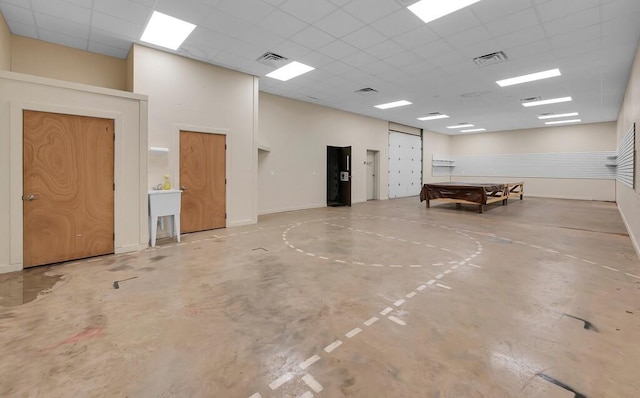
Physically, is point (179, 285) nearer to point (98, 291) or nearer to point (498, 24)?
point (98, 291)

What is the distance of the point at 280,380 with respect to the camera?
1.68 meters

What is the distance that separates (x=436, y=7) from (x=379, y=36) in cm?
104

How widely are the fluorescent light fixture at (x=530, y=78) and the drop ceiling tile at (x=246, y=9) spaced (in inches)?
232

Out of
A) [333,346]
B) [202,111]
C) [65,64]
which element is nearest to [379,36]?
[202,111]

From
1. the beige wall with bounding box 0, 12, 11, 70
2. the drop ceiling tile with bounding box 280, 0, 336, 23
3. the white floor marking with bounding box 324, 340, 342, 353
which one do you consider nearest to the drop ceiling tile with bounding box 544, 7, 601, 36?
the drop ceiling tile with bounding box 280, 0, 336, 23

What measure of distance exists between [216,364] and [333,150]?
9002 mm

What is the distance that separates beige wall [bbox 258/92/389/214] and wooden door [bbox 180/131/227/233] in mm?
2115

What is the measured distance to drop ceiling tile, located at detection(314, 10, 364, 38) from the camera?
13.8 ft

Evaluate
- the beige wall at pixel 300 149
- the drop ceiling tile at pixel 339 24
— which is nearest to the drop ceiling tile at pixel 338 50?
the drop ceiling tile at pixel 339 24

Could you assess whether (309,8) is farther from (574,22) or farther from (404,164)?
(404,164)

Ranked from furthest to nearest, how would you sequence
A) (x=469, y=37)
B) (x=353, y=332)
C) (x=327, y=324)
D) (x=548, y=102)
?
(x=548, y=102)
(x=469, y=37)
(x=327, y=324)
(x=353, y=332)

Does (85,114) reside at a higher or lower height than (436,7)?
lower

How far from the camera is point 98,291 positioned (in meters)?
2.96

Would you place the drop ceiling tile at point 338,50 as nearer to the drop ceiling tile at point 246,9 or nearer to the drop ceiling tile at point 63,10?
the drop ceiling tile at point 246,9
